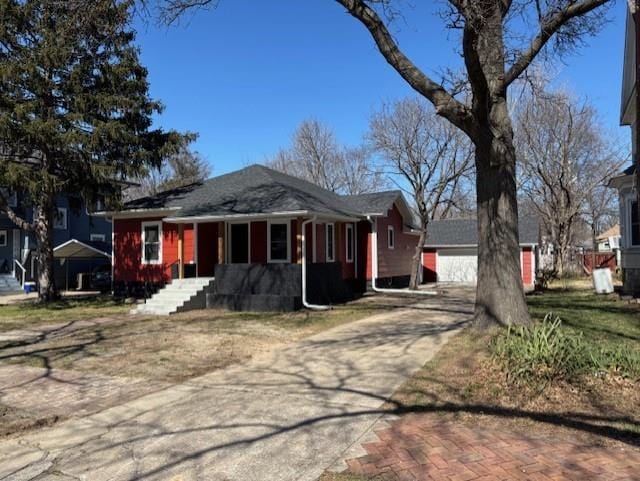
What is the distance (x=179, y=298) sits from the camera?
49.8 feet

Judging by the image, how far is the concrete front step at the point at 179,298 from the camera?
580 inches

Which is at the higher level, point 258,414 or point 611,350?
point 611,350

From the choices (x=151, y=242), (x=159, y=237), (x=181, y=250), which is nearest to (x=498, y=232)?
(x=181, y=250)

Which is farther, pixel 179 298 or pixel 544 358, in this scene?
pixel 179 298

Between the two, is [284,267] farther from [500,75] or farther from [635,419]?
[635,419]

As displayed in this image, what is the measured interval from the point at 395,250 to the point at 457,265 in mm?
8364

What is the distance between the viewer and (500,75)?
8211 mm

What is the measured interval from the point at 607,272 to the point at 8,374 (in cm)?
1755

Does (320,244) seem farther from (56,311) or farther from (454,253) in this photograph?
(454,253)

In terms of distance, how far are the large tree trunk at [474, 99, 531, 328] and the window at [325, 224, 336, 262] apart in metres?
9.73

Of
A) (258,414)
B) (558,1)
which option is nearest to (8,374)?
(258,414)

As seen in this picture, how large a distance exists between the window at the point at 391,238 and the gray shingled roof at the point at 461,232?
776 centimetres

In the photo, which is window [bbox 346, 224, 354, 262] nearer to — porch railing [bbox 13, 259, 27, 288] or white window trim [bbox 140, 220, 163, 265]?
white window trim [bbox 140, 220, 163, 265]

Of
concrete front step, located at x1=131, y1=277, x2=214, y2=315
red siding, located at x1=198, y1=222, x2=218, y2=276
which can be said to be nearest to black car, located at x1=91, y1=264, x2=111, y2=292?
red siding, located at x1=198, y1=222, x2=218, y2=276
